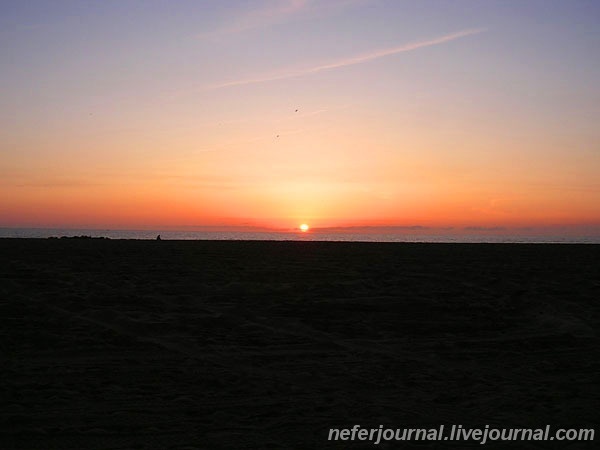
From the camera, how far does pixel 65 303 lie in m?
9.68

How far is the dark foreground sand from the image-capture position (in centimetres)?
484

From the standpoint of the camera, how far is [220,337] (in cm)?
792

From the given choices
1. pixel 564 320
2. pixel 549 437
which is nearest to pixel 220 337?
pixel 549 437

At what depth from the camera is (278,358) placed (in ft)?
22.9

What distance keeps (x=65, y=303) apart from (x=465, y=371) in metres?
7.01

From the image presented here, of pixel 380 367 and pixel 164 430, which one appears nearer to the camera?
pixel 164 430

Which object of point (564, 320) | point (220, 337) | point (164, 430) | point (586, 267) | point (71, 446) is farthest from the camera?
point (586, 267)

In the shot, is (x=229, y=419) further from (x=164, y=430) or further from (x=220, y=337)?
(x=220, y=337)

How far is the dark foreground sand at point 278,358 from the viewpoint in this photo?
4844mm

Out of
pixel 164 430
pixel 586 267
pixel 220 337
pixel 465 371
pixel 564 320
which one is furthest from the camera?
pixel 586 267

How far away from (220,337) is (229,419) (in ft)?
10.1

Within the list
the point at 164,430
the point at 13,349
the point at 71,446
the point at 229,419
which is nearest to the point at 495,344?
the point at 229,419

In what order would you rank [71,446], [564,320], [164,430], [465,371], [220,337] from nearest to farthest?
1. [71,446]
2. [164,430]
3. [465,371]
4. [220,337]
5. [564,320]

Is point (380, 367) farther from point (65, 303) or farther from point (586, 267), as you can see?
point (586, 267)
